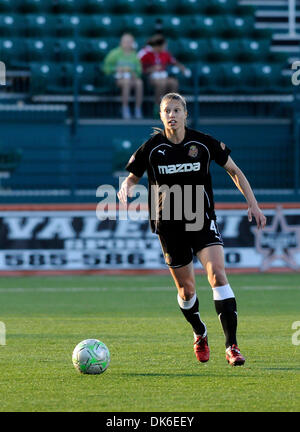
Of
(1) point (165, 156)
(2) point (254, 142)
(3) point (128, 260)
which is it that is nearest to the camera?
(1) point (165, 156)

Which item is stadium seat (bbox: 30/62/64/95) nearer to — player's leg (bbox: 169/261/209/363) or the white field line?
the white field line

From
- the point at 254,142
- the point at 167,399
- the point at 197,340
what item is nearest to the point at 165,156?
the point at 197,340

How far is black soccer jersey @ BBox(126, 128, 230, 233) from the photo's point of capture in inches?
295

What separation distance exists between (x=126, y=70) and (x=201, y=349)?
11.5 metres

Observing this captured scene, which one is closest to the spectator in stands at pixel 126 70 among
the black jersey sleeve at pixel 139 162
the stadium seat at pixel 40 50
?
the stadium seat at pixel 40 50

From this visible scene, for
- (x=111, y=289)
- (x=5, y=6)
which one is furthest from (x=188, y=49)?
(x=111, y=289)

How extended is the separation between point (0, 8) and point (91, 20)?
1965mm

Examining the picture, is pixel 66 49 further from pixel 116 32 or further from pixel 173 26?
pixel 173 26

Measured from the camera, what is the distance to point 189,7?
20.9m

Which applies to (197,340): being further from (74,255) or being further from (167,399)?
(74,255)

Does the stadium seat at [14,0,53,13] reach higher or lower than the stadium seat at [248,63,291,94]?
higher

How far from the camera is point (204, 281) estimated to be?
50.5 ft

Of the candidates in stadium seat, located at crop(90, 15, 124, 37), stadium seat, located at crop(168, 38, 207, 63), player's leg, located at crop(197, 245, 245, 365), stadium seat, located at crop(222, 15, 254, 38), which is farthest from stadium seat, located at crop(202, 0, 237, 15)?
player's leg, located at crop(197, 245, 245, 365)

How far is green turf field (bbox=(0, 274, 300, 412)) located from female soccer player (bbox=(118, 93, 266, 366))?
67 centimetres
